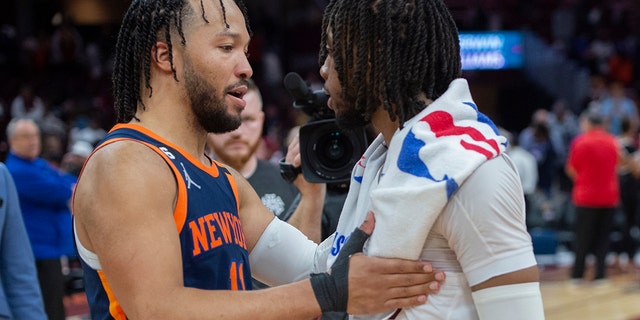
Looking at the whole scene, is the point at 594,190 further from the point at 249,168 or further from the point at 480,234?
the point at 480,234

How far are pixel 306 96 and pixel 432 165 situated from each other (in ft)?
4.18

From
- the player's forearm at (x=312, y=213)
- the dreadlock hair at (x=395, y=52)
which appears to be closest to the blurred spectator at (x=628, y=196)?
the player's forearm at (x=312, y=213)

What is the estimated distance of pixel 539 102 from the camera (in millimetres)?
16688

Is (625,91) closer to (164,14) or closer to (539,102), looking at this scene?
(539,102)

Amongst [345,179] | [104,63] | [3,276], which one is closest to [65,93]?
[104,63]

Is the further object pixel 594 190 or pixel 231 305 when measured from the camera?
pixel 594 190

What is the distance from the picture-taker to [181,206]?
1972mm

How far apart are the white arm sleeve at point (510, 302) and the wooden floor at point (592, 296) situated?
559cm

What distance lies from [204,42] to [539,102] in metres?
15.3

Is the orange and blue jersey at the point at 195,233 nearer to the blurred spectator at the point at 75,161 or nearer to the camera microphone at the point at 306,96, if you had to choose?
the camera microphone at the point at 306,96

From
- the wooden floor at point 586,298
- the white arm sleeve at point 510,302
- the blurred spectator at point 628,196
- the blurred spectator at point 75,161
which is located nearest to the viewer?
the white arm sleeve at point 510,302

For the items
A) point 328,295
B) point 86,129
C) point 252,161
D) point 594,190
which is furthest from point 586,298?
point 328,295

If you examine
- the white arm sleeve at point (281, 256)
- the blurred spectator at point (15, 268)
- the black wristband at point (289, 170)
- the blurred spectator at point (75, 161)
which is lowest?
the blurred spectator at point (75, 161)

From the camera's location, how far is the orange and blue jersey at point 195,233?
198cm
